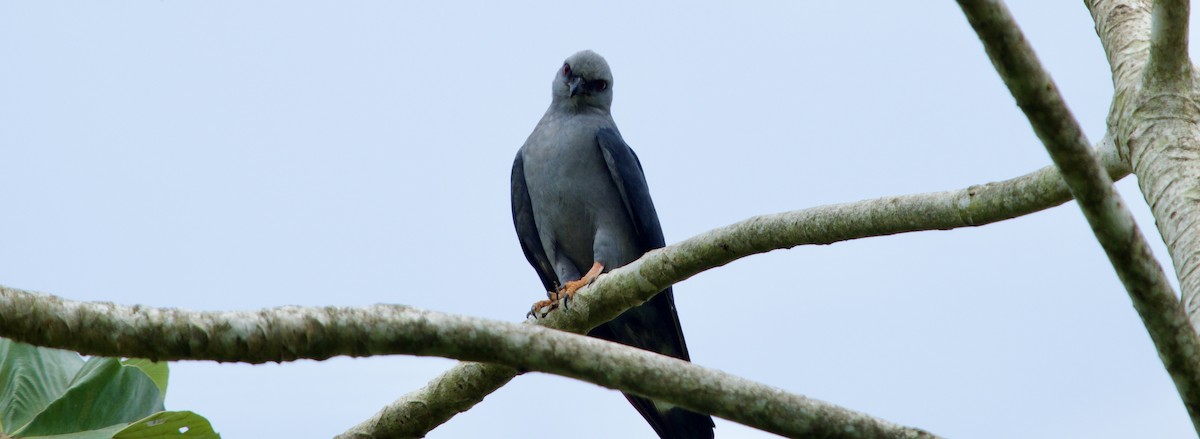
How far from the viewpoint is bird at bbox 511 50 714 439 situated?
675cm

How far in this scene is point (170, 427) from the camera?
4070 millimetres

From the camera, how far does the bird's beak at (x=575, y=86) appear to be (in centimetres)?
743

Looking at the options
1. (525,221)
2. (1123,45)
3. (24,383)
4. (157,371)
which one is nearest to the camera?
(24,383)

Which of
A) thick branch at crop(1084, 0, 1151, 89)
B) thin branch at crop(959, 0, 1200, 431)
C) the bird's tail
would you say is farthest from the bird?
thin branch at crop(959, 0, 1200, 431)

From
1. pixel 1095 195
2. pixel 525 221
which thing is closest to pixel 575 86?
pixel 525 221

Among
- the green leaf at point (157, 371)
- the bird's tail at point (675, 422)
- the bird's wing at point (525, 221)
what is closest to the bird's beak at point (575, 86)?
the bird's wing at point (525, 221)

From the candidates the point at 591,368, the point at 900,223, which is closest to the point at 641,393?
the point at 591,368

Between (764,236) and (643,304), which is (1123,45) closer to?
(764,236)

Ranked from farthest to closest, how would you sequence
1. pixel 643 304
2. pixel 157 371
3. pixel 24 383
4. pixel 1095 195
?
1. pixel 643 304
2. pixel 157 371
3. pixel 24 383
4. pixel 1095 195

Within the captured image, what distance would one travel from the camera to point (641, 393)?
299 cm

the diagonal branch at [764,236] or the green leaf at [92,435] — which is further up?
the diagonal branch at [764,236]

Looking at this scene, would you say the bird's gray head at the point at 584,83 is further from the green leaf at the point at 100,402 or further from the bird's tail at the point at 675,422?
the green leaf at the point at 100,402

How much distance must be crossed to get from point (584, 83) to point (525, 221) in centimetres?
99

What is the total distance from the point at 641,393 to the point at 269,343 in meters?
0.95
